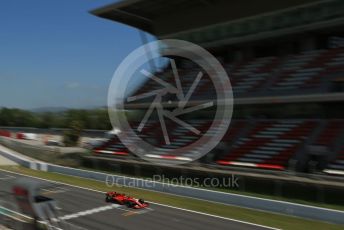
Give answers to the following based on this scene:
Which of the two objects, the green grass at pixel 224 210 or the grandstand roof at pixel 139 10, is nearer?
the green grass at pixel 224 210

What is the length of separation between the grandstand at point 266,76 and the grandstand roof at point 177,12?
0.24 feet

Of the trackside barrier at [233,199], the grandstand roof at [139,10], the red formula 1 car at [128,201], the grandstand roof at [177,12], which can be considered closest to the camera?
the trackside barrier at [233,199]

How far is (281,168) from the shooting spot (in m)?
24.6

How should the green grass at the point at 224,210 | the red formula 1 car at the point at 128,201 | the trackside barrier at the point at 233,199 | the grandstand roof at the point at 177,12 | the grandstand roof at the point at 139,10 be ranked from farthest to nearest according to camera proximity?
the grandstand roof at the point at 139,10 → the grandstand roof at the point at 177,12 → the red formula 1 car at the point at 128,201 → the trackside barrier at the point at 233,199 → the green grass at the point at 224,210

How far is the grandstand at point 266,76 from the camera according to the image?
1040 inches

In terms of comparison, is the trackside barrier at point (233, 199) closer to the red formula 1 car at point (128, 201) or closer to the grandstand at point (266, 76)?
the red formula 1 car at point (128, 201)

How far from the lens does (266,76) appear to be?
31969mm

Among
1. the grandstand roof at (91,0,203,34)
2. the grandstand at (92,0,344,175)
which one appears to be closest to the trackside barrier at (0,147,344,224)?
the grandstand at (92,0,344,175)

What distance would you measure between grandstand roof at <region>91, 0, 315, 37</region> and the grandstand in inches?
2.9

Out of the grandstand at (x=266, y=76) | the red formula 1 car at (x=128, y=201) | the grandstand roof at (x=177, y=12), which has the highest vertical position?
the grandstand roof at (x=177, y=12)

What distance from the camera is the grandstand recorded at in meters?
26.4

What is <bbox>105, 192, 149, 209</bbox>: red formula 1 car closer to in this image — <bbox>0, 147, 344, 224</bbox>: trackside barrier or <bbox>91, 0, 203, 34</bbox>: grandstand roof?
<bbox>0, 147, 344, 224</bbox>: trackside barrier

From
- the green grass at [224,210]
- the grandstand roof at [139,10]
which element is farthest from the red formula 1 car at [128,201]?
the grandstand roof at [139,10]

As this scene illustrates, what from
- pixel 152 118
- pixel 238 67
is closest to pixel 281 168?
pixel 238 67
